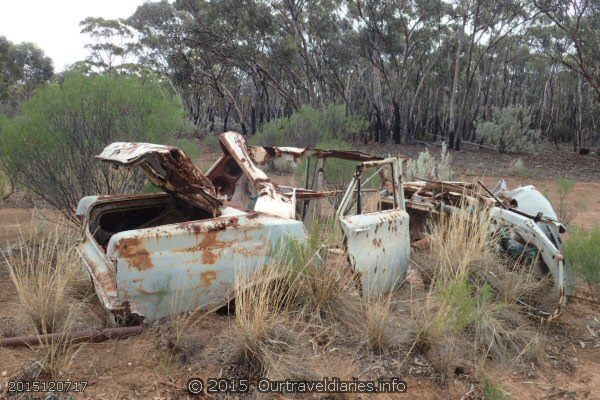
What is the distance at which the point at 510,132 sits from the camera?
81.8 feet

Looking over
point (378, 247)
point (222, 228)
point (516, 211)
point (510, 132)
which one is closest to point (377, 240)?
point (378, 247)

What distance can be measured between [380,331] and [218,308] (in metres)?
1.24

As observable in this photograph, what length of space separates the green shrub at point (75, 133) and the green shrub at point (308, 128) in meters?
10.5

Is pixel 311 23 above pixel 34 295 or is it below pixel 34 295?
above

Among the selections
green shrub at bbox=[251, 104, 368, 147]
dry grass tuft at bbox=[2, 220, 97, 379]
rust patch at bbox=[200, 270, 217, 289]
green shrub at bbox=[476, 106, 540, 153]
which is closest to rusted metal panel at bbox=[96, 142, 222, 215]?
rust patch at bbox=[200, 270, 217, 289]

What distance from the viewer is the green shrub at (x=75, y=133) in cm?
693

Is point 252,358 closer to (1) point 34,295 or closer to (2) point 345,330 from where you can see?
(2) point 345,330

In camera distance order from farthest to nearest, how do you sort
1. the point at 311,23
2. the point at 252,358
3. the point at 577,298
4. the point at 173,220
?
1. the point at 311,23
2. the point at 577,298
3. the point at 173,220
4. the point at 252,358

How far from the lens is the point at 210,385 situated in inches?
123

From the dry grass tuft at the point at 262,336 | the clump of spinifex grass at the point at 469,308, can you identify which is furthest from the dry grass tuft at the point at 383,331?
the dry grass tuft at the point at 262,336

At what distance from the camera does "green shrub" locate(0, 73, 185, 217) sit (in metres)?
6.93

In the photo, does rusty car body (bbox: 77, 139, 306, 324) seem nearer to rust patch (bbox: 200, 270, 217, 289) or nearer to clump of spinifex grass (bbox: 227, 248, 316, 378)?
rust patch (bbox: 200, 270, 217, 289)

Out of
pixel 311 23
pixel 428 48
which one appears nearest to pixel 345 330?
pixel 311 23

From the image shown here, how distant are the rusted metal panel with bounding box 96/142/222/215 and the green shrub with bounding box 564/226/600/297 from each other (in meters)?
3.91
